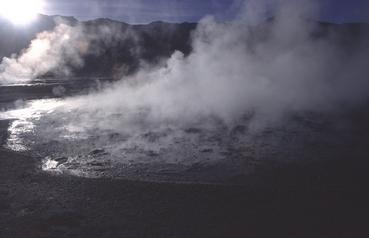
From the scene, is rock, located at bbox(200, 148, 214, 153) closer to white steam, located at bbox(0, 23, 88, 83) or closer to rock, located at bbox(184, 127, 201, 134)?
rock, located at bbox(184, 127, 201, 134)

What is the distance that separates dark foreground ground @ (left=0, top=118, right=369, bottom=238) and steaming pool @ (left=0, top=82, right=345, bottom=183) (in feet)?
1.87

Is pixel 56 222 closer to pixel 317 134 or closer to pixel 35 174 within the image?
pixel 35 174

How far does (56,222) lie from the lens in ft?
20.0

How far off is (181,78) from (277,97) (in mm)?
5034

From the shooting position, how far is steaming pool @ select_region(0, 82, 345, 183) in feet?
26.5

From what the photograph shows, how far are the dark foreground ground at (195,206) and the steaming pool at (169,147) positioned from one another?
0.57 m

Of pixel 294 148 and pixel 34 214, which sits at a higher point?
pixel 294 148

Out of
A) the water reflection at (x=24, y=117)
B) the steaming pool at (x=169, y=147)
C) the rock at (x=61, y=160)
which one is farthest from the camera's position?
the water reflection at (x=24, y=117)

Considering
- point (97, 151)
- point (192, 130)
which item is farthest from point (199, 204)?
point (192, 130)

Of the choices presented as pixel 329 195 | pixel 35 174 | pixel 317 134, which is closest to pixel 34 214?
pixel 35 174

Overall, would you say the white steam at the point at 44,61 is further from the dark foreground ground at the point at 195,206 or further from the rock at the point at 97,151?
the dark foreground ground at the point at 195,206

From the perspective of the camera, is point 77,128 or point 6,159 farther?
point 77,128

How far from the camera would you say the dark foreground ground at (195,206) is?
571 centimetres

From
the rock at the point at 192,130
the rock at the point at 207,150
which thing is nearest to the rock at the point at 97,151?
the rock at the point at 207,150
